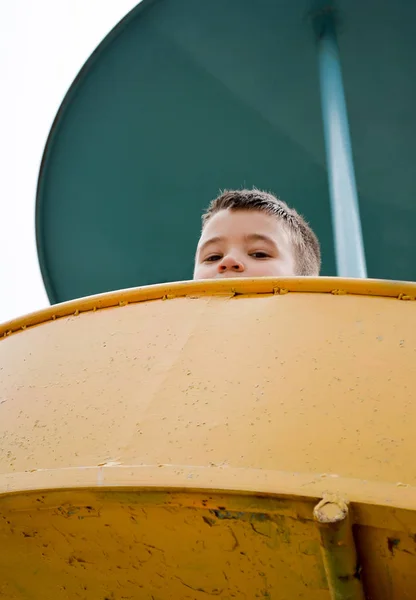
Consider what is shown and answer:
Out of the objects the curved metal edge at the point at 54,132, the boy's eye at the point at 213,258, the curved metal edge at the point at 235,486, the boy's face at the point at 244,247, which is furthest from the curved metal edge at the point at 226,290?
the curved metal edge at the point at 54,132

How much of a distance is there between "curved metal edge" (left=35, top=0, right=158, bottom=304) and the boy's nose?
2926 millimetres

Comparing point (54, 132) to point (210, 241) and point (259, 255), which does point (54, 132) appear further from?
point (259, 255)

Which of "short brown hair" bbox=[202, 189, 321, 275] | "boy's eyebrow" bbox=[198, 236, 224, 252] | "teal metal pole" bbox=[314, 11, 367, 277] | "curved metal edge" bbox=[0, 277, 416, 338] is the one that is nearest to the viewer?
"curved metal edge" bbox=[0, 277, 416, 338]

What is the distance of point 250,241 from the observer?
9.98 ft

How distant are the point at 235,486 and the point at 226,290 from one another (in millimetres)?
624

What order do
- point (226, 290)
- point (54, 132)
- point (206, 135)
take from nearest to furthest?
1. point (226, 290)
2. point (54, 132)
3. point (206, 135)

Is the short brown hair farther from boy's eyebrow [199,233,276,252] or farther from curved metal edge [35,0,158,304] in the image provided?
curved metal edge [35,0,158,304]

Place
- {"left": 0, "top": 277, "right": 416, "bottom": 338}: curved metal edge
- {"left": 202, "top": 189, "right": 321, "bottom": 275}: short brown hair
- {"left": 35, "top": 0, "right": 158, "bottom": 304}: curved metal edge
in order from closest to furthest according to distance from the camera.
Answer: {"left": 0, "top": 277, "right": 416, "bottom": 338}: curved metal edge → {"left": 202, "top": 189, "right": 321, "bottom": 275}: short brown hair → {"left": 35, "top": 0, "right": 158, "bottom": 304}: curved metal edge

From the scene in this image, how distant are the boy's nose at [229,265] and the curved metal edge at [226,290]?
1.05 meters

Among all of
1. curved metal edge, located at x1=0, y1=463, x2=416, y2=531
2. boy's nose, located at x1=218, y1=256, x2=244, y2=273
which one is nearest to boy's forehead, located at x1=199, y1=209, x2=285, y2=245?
boy's nose, located at x1=218, y1=256, x2=244, y2=273

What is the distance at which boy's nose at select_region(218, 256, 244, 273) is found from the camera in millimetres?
2799

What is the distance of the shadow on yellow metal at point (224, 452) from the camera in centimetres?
113

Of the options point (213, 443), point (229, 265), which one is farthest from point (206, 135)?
point (213, 443)

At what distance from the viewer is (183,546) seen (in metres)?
1.25
